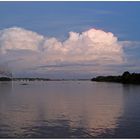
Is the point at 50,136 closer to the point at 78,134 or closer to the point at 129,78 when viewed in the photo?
the point at 78,134

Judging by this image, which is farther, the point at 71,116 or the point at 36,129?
the point at 71,116

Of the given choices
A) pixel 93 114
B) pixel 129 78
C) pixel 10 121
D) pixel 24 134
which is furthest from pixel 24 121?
pixel 129 78

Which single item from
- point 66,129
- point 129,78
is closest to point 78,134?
point 66,129

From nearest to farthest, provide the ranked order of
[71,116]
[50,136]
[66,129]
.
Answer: [50,136] → [66,129] → [71,116]

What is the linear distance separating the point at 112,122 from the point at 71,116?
124 inches

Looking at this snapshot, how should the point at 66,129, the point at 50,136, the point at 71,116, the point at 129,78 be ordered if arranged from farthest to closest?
the point at 129,78
the point at 71,116
the point at 66,129
the point at 50,136

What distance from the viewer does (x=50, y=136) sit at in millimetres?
13180

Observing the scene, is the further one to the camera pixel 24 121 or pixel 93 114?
pixel 93 114

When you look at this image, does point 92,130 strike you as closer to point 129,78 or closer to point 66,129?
point 66,129

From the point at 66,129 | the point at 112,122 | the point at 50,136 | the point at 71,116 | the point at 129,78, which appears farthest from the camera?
the point at 129,78

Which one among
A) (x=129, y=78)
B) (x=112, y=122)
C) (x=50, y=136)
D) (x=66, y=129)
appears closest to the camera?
(x=50, y=136)

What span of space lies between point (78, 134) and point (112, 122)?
3.90 metres

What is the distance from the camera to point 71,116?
19.6 metres

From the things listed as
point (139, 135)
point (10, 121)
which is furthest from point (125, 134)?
point (10, 121)
